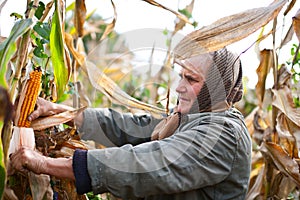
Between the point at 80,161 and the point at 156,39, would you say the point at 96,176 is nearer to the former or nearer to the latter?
the point at 80,161

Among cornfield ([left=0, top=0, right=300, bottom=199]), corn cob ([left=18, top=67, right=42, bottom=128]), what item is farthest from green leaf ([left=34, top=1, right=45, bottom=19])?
corn cob ([left=18, top=67, right=42, bottom=128])

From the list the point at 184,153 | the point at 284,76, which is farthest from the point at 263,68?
the point at 184,153

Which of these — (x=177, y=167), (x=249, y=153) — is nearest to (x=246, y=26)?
(x=249, y=153)

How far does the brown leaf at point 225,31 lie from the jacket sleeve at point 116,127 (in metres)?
0.35

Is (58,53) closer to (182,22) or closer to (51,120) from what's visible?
(51,120)

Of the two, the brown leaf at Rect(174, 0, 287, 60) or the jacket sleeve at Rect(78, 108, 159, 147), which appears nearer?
the brown leaf at Rect(174, 0, 287, 60)

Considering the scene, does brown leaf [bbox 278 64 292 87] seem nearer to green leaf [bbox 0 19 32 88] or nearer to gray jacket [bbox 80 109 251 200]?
gray jacket [bbox 80 109 251 200]

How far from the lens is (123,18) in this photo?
7.39 feet

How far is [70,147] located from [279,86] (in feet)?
2.83

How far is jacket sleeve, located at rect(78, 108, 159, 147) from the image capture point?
178 centimetres

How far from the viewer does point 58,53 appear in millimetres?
1412

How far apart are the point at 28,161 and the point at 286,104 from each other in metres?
0.99

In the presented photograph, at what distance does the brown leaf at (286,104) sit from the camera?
182 cm

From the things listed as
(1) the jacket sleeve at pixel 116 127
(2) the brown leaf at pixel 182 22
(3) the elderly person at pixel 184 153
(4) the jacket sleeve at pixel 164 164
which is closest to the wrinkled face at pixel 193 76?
(3) the elderly person at pixel 184 153
